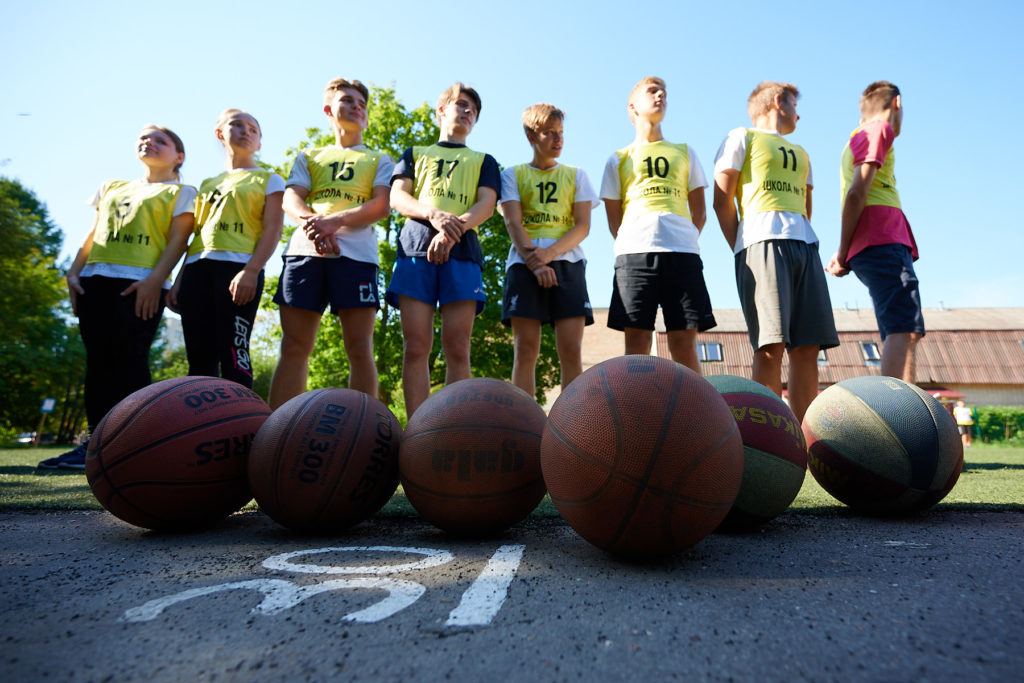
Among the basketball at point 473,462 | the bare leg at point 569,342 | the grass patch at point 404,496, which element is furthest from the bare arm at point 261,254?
the basketball at point 473,462

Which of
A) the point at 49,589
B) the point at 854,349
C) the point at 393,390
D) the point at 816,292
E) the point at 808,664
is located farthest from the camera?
the point at 854,349

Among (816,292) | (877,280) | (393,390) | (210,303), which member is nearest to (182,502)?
(210,303)

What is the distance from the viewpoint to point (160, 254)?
517cm

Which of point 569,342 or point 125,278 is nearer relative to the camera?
point 569,342

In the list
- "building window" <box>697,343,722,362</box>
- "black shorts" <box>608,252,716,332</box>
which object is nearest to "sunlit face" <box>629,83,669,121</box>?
"black shorts" <box>608,252,716,332</box>

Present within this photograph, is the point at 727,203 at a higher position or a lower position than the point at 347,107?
lower

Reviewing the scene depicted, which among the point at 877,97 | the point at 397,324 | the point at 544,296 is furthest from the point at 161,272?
the point at 397,324

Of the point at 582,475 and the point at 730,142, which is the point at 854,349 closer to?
the point at 730,142

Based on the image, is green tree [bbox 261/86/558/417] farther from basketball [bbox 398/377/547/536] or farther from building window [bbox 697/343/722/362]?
building window [bbox 697/343/722/362]

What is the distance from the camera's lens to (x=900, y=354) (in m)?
4.60

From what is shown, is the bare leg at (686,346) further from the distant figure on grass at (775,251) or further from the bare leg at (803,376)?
the bare leg at (803,376)

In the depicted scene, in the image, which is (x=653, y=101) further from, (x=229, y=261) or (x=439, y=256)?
(x=229, y=261)

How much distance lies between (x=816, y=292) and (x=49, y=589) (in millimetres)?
4896

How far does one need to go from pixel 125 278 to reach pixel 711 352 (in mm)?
32119
